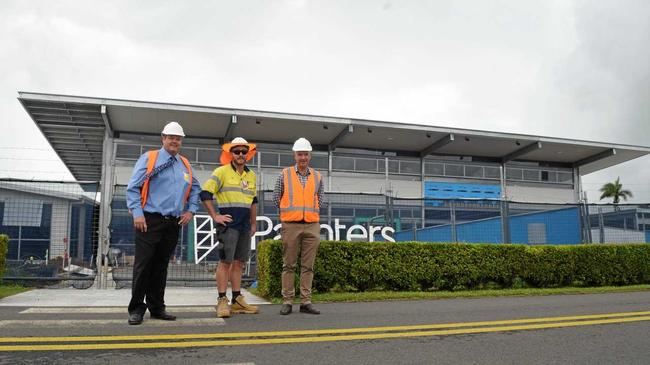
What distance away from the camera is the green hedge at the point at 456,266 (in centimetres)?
750

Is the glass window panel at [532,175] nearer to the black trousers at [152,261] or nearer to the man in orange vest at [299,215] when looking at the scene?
the man in orange vest at [299,215]

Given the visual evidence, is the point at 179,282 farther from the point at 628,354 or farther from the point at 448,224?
the point at 628,354

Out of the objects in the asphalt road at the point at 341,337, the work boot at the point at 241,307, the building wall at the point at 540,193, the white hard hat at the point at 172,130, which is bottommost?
the asphalt road at the point at 341,337

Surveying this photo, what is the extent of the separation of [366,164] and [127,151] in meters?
12.6

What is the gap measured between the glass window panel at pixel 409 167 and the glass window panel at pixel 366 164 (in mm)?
1632

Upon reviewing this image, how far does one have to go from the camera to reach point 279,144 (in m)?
27.1

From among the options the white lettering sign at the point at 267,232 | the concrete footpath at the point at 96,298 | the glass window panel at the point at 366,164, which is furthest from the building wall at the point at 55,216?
the glass window panel at the point at 366,164

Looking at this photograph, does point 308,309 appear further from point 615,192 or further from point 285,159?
point 615,192

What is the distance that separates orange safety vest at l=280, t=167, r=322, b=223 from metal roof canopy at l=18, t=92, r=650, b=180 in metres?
17.0

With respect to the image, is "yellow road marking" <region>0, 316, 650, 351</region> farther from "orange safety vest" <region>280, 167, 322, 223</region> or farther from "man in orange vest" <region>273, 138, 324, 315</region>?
"orange safety vest" <region>280, 167, 322, 223</region>

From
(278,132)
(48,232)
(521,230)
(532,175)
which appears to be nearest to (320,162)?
(278,132)

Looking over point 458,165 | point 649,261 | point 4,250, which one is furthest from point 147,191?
point 458,165

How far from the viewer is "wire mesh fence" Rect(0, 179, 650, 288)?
8.33 m

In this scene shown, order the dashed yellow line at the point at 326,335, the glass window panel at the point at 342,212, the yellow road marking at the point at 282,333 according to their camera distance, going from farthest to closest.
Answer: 1. the glass window panel at the point at 342,212
2. the yellow road marking at the point at 282,333
3. the dashed yellow line at the point at 326,335
